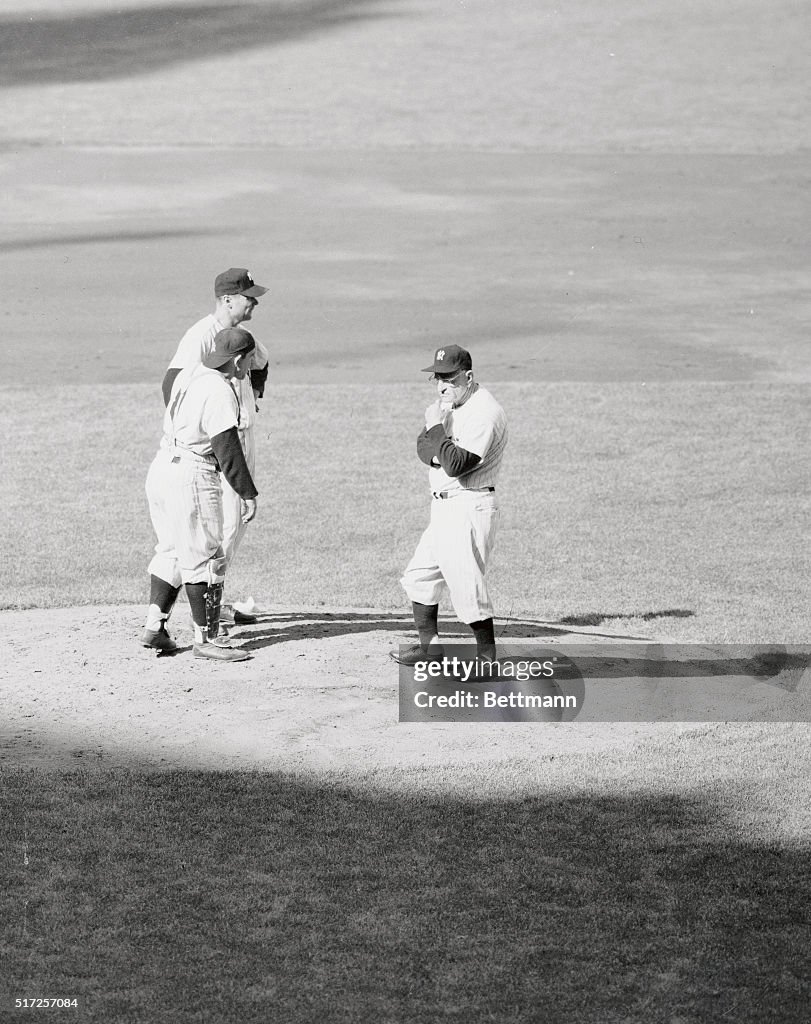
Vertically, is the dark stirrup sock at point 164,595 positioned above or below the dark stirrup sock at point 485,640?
above

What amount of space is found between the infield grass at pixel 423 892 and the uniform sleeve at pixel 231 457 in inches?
59.8

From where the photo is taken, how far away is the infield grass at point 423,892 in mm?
4504

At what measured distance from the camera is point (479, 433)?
22.5 feet

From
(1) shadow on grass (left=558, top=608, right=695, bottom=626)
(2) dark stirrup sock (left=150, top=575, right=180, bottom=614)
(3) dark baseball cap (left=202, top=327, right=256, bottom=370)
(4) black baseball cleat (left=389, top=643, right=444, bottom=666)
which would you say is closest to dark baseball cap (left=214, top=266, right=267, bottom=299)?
(3) dark baseball cap (left=202, top=327, right=256, bottom=370)

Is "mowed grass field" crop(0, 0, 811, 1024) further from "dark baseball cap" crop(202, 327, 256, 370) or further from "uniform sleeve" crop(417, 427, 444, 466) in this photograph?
"dark baseball cap" crop(202, 327, 256, 370)

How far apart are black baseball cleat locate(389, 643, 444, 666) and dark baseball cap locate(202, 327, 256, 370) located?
1.69m

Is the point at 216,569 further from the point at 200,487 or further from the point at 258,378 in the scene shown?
the point at 258,378

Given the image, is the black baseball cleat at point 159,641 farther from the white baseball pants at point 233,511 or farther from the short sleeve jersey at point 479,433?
the short sleeve jersey at point 479,433

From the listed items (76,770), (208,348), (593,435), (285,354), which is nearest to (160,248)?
(285,354)

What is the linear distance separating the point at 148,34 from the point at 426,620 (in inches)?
1242

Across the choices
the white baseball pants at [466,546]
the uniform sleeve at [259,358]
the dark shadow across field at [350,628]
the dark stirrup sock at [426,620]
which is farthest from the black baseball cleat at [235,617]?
the white baseball pants at [466,546]

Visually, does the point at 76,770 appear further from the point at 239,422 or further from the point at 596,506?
the point at 596,506

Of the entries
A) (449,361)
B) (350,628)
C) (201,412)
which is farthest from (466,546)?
(201,412)

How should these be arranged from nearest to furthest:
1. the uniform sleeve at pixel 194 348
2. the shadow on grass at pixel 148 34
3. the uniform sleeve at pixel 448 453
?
the uniform sleeve at pixel 448 453
the uniform sleeve at pixel 194 348
the shadow on grass at pixel 148 34
